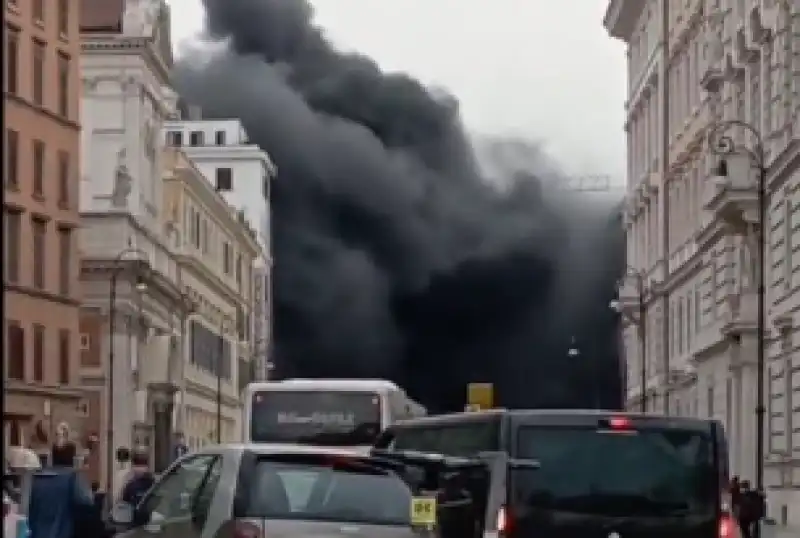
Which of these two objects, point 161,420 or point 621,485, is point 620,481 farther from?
point 161,420

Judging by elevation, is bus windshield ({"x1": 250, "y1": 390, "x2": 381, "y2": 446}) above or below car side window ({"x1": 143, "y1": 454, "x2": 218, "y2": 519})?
above

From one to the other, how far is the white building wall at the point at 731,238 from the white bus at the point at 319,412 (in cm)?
1219

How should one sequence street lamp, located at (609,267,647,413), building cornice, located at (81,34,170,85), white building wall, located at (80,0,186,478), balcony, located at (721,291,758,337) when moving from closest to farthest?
balcony, located at (721,291,758,337)
street lamp, located at (609,267,647,413)
white building wall, located at (80,0,186,478)
building cornice, located at (81,34,170,85)

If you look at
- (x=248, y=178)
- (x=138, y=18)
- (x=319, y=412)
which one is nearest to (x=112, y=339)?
(x=138, y=18)

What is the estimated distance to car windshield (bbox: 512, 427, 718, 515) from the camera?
14.3m

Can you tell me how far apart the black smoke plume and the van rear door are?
56.7 m

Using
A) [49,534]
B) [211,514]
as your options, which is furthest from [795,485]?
[211,514]

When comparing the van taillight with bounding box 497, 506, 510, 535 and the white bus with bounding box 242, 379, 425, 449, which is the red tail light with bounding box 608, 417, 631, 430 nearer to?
the van taillight with bounding box 497, 506, 510, 535

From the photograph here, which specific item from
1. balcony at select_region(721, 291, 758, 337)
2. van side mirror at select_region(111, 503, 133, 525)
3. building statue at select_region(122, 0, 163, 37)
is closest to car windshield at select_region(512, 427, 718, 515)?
van side mirror at select_region(111, 503, 133, 525)

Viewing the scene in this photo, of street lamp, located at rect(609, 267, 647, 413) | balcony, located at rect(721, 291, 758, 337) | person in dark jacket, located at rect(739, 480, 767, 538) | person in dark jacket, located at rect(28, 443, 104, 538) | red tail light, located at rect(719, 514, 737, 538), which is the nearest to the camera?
red tail light, located at rect(719, 514, 737, 538)

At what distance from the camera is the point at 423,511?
38.2ft

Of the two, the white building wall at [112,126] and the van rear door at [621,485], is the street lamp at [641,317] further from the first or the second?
the van rear door at [621,485]

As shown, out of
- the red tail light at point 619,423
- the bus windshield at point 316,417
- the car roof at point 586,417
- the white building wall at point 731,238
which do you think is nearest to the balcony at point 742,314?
the white building wall at point 731,238

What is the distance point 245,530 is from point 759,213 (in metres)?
31.4
